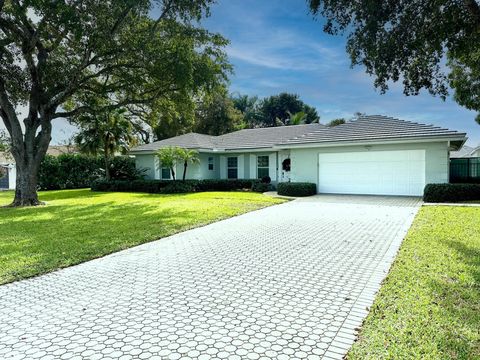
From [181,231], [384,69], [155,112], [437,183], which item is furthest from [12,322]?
[155,112]

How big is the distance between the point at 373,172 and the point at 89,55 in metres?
15.6

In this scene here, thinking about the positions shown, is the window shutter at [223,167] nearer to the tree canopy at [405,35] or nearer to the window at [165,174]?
the window at [165,174]

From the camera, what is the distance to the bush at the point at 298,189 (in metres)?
18.7

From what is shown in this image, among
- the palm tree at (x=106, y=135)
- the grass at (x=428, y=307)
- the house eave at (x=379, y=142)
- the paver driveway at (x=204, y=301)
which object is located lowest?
the paver driveway at (x=204, y=301)

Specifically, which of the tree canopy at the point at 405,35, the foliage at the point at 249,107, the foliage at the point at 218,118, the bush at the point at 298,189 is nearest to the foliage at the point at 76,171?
the bush at the point at 298,189

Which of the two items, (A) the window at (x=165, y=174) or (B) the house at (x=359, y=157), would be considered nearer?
(B) the house at (x=359, y=157)

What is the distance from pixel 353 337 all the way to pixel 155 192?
21922mm

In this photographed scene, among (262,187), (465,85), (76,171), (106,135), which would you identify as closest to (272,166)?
(262,187)

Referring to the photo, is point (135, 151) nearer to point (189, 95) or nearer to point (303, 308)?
point (189, 95)

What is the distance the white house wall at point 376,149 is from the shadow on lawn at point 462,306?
11816 millimetres

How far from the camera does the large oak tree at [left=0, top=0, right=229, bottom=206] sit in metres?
13.4

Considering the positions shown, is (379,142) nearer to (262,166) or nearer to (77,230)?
(262,166)

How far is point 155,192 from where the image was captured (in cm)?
2416

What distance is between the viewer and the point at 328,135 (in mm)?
19734
